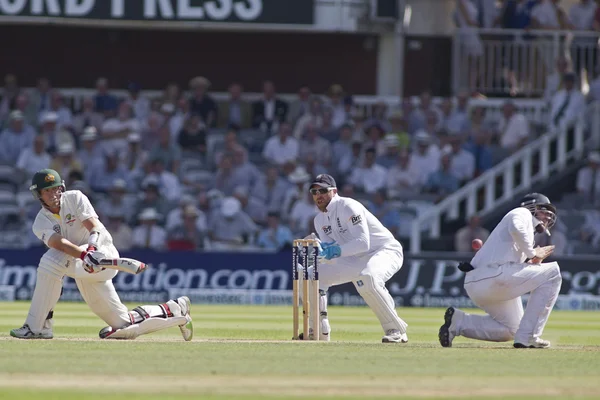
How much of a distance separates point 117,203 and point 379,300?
9646 mm

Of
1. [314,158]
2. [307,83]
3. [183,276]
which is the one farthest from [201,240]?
[307,83]

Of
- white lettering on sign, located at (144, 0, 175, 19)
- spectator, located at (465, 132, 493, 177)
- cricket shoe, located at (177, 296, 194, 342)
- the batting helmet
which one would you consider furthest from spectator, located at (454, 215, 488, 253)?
cricket shoe, located at (177, 296, 194, 342)

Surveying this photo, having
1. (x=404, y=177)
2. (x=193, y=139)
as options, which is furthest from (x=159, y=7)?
(x=404, y=177)

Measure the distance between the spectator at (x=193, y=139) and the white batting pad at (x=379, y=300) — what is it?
34.6 ft

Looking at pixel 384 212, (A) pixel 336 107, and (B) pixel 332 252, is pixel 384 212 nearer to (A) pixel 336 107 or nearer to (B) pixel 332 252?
(A) pixel 336 107

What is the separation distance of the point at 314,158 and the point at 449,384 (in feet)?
43.3

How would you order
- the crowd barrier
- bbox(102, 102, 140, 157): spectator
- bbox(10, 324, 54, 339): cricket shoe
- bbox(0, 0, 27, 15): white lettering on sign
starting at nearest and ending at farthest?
1. bbox(10, 324, 54, 339): cricket shoe
2. the crowd barrier
3. bbox(102, 102, 140, 157): spectator
4. bbox(0, 0, 27, 15): white lettering on sign

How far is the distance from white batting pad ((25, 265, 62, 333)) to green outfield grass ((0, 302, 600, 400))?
27 cm

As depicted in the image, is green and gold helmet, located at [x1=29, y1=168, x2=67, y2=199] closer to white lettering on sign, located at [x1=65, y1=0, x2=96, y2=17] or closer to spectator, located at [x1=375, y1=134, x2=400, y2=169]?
spectator, located at [x1=375, y1=134, x2=400, y2=169]

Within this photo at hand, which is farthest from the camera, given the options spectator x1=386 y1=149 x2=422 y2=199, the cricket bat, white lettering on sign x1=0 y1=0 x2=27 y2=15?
white lettering on sign x1=0 y1=0 x2=27 y2=15

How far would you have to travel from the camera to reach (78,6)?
2122 centimetres

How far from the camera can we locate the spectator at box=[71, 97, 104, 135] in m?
21.3

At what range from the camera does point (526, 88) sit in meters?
23.4

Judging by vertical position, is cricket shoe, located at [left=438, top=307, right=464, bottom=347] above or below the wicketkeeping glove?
below
